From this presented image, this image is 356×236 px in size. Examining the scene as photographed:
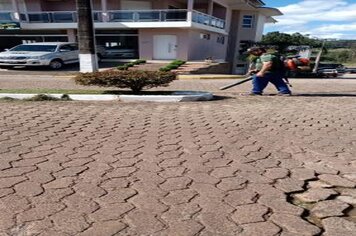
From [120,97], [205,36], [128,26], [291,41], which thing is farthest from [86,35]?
[291,41]

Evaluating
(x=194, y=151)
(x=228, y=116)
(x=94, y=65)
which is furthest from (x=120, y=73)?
(x=94, y=65)

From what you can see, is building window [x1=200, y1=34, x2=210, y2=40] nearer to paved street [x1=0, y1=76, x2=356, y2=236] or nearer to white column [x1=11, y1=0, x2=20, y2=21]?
white column [x1=11, y1=0, x2=20, y2=21]

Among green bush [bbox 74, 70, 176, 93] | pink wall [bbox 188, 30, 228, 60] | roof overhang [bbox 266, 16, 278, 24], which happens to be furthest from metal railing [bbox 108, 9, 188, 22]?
roof overhang [bbox 266, 16, 278, 24]

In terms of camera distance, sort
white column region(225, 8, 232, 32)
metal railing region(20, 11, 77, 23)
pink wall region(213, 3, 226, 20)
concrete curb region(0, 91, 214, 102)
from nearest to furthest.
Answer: concrete curb region(0, 91, 214, 102) < metal railing region(20, 11, 77, 23) < pink wall region(213, 3, 226, 20) < white column region(225, 8, 232, 32)

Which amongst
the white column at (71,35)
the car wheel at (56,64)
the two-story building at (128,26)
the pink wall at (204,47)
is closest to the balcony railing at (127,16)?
the two-story building at (128,26)

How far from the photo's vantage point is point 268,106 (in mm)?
8148

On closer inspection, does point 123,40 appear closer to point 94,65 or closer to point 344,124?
point 94,65

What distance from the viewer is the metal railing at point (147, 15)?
80.2 feet

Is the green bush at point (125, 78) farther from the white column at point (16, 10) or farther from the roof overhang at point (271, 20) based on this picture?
the roof overhang at point (271, 20)

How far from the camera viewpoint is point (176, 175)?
3.60 metres

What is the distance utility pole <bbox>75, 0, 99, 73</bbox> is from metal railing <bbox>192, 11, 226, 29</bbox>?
10.3 metres

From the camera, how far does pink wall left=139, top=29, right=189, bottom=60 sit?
25.3 metres

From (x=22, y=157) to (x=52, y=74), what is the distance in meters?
15.5

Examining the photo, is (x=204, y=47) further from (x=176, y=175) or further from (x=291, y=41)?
(x=291, y=41)
